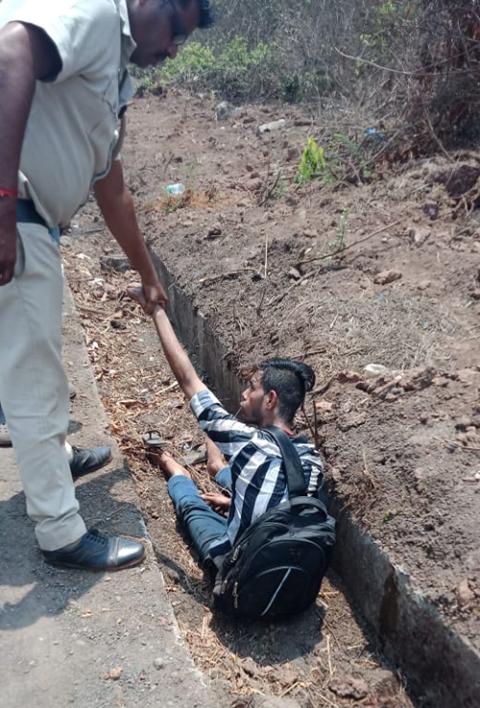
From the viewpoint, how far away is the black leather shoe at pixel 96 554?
2.85 metres

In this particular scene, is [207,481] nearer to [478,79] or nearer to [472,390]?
[472,390]

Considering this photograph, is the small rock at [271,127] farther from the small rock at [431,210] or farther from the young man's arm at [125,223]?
the young man's arm at [125,223]

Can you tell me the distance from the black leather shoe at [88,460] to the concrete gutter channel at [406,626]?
1082mm

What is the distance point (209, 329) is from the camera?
530cm

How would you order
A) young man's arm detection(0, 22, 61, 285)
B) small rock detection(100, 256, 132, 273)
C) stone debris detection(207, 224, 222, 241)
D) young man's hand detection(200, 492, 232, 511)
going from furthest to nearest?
1. small rock detection(100, 256, 132, 273)
2. stone debris detection(207, 224, 222, 241)
3. young man's hand detection(200, 492, 232, 511)
4. young man's arm detection(0, 22, 61, 285)

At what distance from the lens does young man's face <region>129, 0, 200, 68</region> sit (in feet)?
8.46

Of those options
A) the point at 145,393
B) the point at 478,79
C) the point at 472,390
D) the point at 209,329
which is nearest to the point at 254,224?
the point at 209,329

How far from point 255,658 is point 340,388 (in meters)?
1.42

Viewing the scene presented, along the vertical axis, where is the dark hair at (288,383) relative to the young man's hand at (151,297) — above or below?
below

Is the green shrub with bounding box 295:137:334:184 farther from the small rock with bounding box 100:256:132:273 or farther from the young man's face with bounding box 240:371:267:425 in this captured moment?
the young man's face with bounding box 240:371:267:425

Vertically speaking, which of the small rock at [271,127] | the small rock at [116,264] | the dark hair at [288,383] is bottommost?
the small rock at [116,264]

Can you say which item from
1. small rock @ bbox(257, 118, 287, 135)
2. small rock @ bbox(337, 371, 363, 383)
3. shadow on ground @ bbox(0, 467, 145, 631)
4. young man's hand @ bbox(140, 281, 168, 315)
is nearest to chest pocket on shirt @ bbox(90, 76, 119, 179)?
young man's hand @ bbox(140, 281, 168, 315)

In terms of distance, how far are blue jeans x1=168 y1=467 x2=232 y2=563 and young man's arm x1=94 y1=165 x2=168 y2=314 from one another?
89 cm

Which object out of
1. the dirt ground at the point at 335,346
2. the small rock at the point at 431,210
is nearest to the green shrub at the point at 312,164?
the dirt ground at the point at 335,346
